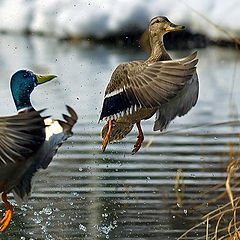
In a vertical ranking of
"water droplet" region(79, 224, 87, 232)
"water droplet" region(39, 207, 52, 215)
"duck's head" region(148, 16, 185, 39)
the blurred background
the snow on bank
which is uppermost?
"duck's head" region(148, 16, 185, 39)

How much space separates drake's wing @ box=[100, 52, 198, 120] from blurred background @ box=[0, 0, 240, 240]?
0.25 metres

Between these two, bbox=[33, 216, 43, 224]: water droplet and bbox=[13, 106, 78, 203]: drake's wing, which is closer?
bbox=[13, 106, 78, 203]: drake's wing

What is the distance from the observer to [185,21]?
22031 mm

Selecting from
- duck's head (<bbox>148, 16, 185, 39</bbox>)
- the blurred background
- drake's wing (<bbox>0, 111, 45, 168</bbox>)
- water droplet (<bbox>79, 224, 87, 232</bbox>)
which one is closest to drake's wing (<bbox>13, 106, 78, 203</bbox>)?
drake's wing (<bbox>0, 111, 45, 168</bbox>)

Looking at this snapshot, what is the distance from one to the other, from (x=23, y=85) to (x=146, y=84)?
814mm

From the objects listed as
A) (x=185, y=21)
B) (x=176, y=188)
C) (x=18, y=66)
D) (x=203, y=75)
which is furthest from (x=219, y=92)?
(x=185, y=21)

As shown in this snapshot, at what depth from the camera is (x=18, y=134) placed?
5754 mm

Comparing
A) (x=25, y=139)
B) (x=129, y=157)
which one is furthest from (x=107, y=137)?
(x=129, y=157)

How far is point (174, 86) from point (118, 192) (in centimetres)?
245

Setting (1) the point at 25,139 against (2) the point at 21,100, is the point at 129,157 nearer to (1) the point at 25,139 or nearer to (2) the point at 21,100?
(2) the point at 21,100

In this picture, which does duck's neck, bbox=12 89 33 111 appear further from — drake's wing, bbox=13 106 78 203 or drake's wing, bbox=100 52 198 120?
drake's wing, bbox=100 52 198 120

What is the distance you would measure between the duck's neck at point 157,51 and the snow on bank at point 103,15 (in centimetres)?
1516

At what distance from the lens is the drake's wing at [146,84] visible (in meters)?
5.92

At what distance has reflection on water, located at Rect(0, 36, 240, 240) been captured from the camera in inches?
284
